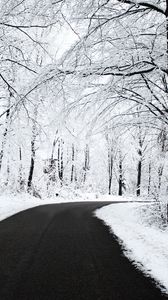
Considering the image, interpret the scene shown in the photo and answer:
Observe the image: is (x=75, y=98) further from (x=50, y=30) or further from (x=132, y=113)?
(x=132, y=113)

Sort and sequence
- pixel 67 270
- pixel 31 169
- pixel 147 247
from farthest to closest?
pixel 31 169
pixel 147 247
pixel 67 270

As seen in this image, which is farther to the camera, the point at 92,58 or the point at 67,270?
the point at 92,58

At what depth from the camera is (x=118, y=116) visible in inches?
415

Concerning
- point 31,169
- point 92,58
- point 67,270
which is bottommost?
A: point 67,270

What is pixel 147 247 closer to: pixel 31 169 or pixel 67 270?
pixel 67 270

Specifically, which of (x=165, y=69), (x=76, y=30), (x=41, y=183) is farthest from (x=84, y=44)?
(x=41, y=183)

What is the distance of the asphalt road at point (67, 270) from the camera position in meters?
4.26

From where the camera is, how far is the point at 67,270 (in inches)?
207

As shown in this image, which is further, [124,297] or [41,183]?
[41,183]

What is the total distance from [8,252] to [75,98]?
4.02 m

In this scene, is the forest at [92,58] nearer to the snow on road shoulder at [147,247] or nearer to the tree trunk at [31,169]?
the snow on road shoulder at [147,247]

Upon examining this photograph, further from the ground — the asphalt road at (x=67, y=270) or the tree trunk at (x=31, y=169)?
the tree trunk at (x=31, y=169)

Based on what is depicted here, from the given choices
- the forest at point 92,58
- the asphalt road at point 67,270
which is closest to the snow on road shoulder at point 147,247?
the asphalt road at point 67,270

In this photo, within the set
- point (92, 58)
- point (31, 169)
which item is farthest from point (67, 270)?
point (31, 169)
